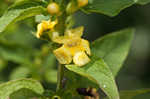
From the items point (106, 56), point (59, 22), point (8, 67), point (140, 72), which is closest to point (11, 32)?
point (8, 67)

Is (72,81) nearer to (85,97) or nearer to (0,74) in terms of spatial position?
(85,97)

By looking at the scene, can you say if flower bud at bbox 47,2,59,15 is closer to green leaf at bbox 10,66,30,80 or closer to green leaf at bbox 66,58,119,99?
green leaf at bbox 66,58,119,99

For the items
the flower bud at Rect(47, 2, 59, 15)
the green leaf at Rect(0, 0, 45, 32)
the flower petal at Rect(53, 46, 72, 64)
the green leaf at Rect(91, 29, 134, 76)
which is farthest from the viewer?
the green leaf at Rect(91, 29, 134, 76)

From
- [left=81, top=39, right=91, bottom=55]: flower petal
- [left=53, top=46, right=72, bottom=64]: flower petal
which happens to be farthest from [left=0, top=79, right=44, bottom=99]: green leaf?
[left=81, top=39, right=91, bottom=55]: flower petal

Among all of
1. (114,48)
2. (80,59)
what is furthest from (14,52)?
(80,59)

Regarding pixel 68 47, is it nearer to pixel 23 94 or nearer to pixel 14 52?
pixel 23 94
